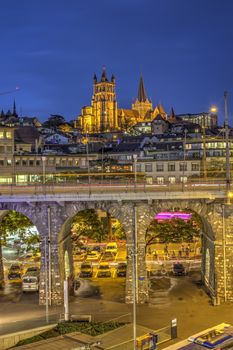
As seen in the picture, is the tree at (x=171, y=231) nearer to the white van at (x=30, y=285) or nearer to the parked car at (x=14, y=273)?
the parked car at (x=14, y=273)

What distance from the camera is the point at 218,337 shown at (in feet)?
106

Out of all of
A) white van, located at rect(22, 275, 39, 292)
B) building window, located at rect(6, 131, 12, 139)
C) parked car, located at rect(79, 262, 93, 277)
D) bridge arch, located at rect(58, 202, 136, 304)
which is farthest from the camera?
building window, located at rect(6, 131, 12, 139)

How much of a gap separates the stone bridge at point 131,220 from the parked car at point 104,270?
36.3 feet

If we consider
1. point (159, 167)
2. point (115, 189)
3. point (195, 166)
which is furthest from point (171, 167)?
point (115, 189)

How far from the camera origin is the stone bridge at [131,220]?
43688 mm

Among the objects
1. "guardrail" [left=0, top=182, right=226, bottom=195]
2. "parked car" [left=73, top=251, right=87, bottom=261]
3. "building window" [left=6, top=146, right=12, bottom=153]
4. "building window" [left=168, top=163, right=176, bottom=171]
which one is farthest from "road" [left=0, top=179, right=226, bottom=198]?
"building window" [left=6, top=146, right=12, bottom=153]

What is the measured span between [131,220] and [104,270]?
49.2ft

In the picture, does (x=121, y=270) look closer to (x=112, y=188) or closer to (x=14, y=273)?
(x=14, y=273)

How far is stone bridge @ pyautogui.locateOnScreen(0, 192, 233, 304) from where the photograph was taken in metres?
43.7

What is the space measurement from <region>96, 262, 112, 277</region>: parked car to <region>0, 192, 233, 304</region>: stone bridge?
11.1 meters

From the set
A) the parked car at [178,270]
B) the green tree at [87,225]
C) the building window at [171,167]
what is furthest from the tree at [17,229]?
the building window at [171,167]

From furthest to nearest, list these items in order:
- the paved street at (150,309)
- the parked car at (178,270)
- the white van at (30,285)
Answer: the parked car at (178,270) < the white van at (30,285) < the paved street at (150,309)

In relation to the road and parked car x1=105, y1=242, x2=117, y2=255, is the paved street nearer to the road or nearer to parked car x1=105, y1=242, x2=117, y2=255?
the road

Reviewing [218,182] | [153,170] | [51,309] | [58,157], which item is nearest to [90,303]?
[51,309]
